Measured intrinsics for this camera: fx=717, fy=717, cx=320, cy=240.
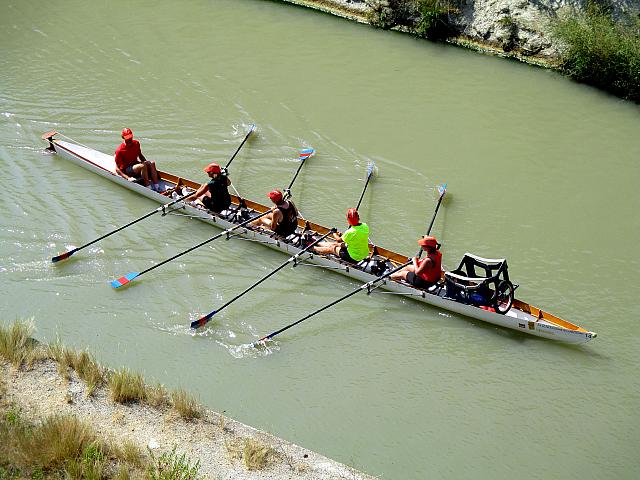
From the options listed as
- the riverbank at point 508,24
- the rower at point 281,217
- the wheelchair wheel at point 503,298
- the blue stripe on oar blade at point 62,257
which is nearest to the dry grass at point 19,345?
the blue stripe on oar blade at point 62,257

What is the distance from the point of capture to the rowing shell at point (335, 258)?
12820 mm

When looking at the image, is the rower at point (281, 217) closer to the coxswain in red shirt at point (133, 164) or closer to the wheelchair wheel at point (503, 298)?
the coxswain in red shirt at point (133, 164)

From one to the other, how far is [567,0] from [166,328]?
16774 mm

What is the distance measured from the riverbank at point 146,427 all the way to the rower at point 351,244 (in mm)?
4570

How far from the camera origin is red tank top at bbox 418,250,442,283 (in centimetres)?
1341

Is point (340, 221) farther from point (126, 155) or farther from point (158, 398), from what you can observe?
point (158, 398)

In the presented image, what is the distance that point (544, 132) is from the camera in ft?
62.4

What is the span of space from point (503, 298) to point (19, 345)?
331 inches

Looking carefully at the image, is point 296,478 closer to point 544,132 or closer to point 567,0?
point 544,132

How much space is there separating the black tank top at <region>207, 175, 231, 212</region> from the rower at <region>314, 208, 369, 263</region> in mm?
2445

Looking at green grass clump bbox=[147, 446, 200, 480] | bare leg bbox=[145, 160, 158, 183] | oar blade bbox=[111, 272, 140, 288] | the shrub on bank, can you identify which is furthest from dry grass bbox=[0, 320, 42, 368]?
→ the shrub on bank

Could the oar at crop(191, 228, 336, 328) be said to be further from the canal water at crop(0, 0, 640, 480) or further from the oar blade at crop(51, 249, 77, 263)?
the oar blade at crop(51, 249, 77, 263)

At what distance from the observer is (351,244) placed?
46.3 ft

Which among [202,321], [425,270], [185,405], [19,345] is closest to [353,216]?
[425,270]
